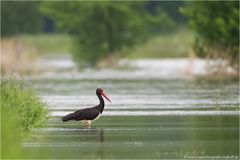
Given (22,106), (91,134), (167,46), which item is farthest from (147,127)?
(167,46)

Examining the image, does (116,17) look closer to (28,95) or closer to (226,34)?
(226,34)

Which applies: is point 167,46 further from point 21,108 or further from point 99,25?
point 21,108

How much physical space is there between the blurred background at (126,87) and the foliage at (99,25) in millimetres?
67

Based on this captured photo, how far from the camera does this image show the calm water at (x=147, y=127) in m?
15.9

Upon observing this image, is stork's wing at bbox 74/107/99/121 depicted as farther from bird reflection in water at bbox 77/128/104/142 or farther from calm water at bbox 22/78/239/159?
bird reflection in water at bbox 77/128/104/142

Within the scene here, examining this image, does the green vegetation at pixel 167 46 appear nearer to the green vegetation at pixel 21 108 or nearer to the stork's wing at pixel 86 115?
the stork's wing at pixel 86 115

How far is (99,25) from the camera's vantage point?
200 feet

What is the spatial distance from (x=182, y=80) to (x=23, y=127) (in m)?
22.4

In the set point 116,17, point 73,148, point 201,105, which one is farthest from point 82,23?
point 73,148

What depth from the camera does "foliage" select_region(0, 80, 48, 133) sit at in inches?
717

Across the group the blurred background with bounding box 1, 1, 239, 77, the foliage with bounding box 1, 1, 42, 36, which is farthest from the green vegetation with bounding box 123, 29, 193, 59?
the foliage with bounding box 1, 1, 42, 36

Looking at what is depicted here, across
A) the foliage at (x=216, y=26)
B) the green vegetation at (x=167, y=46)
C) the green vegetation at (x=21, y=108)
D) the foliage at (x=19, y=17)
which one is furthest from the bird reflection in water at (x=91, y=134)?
the foliage at (x=19, y=17)

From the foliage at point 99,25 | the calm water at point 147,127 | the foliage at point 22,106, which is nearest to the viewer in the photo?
the calm water at point 147,127

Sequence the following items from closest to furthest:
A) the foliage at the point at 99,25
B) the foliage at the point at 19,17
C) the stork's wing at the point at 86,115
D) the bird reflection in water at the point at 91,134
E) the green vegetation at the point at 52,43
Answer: the bird reflection in water at the point at 91,134
the stork's wing at the point at 86,115
the foliage at the point at 99,25
the foliage at the point at 19,17
the green vegetation at the point at 52,43
